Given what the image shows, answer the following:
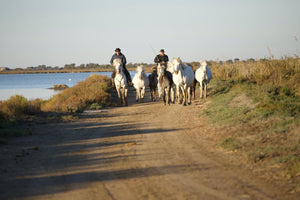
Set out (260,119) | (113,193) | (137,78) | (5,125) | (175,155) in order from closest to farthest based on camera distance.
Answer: (113,193)
(175,155)
(260,119)
(5,125)
(137,78)

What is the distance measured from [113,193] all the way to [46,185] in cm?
141

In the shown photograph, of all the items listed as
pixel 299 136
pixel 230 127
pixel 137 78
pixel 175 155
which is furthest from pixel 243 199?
pixel 137 78

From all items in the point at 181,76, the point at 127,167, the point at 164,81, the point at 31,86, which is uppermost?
the point at 31,86

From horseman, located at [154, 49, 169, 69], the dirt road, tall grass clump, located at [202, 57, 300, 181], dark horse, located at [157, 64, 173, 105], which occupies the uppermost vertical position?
horseman, located at [154, 49, 169, 69]

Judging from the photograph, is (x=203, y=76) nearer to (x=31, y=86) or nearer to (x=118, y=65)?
(x=118, y=65)

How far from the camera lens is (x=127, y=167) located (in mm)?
6723

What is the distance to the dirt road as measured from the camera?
531 cm

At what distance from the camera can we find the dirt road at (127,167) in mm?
5309

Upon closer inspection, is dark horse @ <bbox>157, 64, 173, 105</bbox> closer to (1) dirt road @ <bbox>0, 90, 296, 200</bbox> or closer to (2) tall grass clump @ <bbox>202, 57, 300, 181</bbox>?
(2) tall grass clump @ <bbox>202, 57, 300, 181</bbox>

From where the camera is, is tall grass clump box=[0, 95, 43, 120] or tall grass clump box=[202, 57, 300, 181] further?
tall grass clump box=[0, 95, 43, 120]

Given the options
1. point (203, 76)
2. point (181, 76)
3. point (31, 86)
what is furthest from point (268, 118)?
point (31, 86)

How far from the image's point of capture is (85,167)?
22.3ft

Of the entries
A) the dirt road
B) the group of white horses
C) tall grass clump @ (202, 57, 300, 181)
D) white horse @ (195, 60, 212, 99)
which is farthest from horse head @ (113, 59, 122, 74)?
the dirt road

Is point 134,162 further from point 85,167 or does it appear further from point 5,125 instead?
point 5,125
